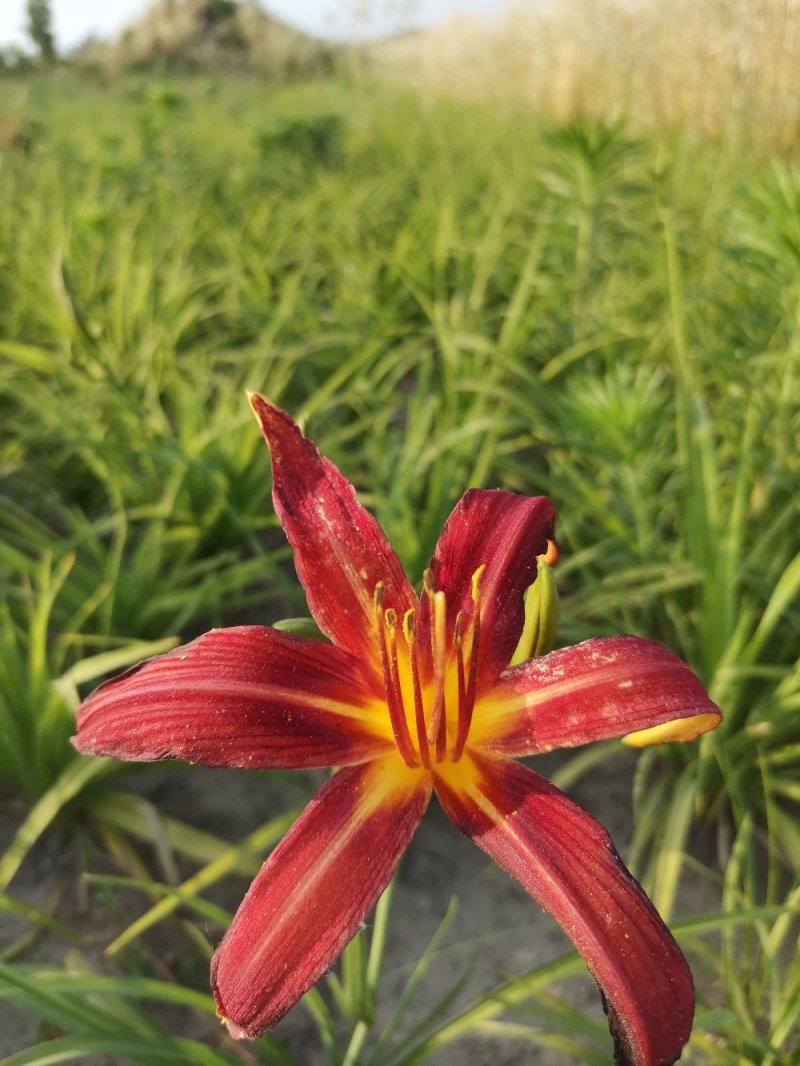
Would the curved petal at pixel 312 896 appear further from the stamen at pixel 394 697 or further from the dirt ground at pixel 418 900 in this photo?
the dirt ground at pixel 418 900

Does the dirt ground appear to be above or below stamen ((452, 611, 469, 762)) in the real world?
below

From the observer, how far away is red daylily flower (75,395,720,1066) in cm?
41

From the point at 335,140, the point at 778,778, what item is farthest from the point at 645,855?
the point at 335,140

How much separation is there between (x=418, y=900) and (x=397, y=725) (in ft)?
2.54

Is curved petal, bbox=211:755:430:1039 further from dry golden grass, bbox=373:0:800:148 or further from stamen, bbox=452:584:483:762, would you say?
dry golden grass, bbox=373:0:800:148

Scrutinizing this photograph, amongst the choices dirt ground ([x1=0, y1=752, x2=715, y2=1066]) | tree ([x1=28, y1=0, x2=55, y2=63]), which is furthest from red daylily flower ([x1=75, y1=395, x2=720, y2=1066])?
tree ([x1=28, y1=0, x2=55, y2=63])

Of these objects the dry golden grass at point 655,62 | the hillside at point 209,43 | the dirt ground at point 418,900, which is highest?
the hillside at point 209,43

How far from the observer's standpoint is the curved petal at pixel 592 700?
47cm

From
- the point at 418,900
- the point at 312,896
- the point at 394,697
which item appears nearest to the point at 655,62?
the point at 418,900

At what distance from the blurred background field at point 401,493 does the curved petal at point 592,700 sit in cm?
33

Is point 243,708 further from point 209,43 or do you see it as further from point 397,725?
point 209,43

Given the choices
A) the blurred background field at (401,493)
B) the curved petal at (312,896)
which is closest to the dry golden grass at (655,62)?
the blurred background field at (401,493)

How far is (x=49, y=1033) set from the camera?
92 cm

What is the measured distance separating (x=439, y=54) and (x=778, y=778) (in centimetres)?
844
